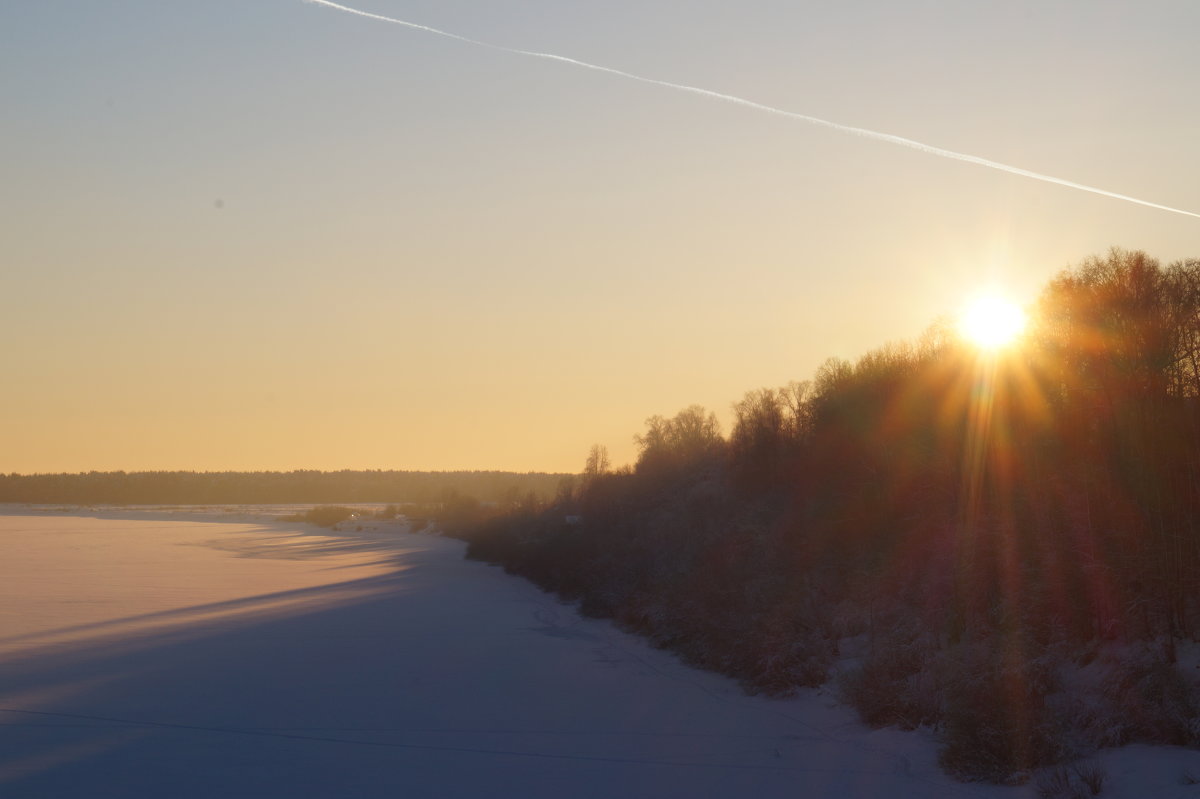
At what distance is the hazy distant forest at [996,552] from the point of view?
515 inches

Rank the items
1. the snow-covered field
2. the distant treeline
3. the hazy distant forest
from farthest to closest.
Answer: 1. the distant treeline
2. the hazy distant forest
3. the snow-covered field

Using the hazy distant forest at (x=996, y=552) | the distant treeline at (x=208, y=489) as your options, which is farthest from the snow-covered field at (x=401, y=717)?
the distant treeline at (x=208, y=489)

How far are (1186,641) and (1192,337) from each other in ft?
17.9

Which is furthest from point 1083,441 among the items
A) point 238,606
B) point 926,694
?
point 238,606

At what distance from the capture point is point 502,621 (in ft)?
92.0

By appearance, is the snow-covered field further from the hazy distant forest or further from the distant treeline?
the distant treeline

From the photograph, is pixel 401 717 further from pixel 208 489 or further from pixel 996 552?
pixel 208 489

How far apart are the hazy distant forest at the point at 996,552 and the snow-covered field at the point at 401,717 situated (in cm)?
85

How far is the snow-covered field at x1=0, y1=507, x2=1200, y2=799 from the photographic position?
39.3 ft

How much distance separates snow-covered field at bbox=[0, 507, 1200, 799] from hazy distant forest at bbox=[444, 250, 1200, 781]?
85cm

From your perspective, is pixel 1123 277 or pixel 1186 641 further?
pixel 1123 277

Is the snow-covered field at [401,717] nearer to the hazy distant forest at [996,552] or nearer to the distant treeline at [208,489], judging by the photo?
the hazy distant forest at [996,552]

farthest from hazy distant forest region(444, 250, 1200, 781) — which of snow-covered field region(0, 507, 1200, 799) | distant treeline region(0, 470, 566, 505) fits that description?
distant treeline region(0, 470, 566, 505)

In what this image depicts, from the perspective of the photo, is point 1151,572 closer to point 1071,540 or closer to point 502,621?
point 1071,540
